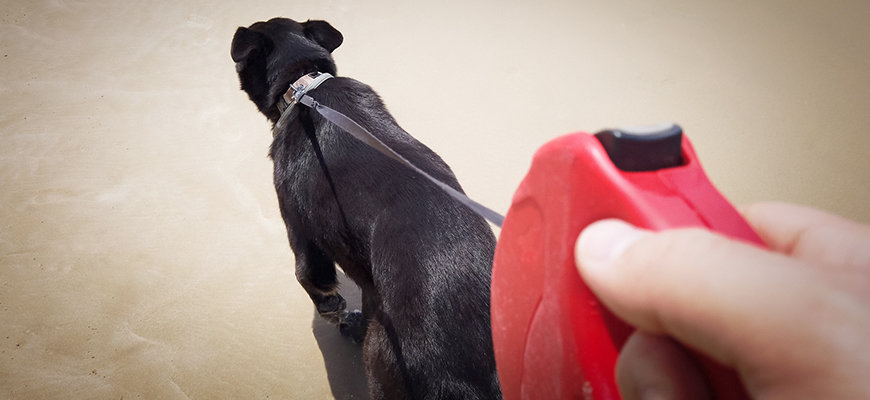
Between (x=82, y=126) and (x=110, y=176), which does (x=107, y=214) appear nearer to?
(x=110, y=176)

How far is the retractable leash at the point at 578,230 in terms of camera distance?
725 mm

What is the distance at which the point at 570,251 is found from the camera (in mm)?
831

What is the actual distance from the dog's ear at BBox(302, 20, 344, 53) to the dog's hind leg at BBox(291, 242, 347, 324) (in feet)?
4.41

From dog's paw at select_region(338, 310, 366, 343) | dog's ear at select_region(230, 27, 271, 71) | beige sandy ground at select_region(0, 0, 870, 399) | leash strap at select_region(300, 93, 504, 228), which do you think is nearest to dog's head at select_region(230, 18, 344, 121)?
dog's ear at select_region(230, 27, 271, 71)

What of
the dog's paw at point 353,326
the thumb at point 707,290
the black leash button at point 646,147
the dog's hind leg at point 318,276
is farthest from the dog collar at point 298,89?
the thumb at point 707,290

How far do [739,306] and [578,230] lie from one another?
31 centimetres

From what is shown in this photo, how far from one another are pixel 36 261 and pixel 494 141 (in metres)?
3.49

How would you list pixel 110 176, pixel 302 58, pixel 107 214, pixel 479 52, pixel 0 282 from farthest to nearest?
pixel 479 52
pixel 110 176
pixel 107 214
pixel 0 282
pixel 302 58

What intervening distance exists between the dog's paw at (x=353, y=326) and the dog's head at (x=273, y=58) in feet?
4.24

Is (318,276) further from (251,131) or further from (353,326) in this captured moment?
(251,131)

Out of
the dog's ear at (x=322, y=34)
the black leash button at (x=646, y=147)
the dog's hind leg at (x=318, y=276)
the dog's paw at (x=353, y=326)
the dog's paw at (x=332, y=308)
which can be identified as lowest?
the dog's paw at (x=353, y=326)

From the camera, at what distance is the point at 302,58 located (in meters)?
2.38

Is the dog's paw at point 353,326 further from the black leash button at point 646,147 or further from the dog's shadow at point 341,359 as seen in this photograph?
the black leash button at point 646,147

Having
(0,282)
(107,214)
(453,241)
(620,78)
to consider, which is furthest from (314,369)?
(620,78)
